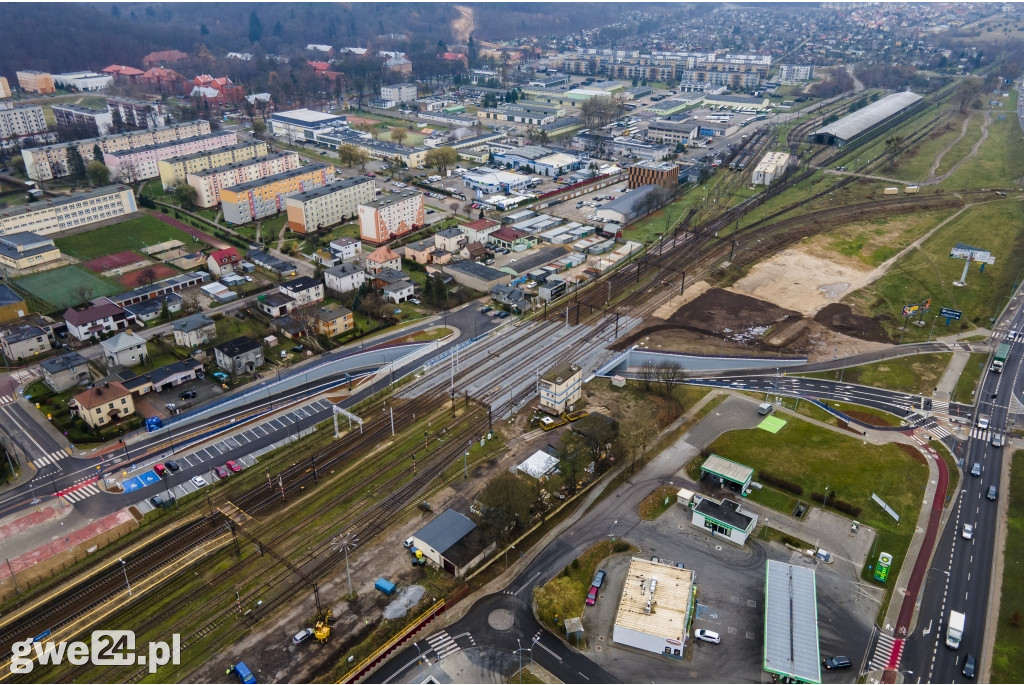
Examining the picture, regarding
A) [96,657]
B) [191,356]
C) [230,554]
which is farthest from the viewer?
[191,356]

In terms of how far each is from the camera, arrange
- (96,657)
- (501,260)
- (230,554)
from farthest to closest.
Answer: (501,260)
(230,554)
(96,657)

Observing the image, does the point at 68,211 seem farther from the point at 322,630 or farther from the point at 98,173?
the point at 322,630

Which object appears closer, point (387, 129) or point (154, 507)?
point (154, 507)

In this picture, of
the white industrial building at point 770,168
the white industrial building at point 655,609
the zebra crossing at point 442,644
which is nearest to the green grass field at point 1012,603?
the white industrial building at point 655,609

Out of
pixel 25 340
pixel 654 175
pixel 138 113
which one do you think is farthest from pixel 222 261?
pixel 138 113

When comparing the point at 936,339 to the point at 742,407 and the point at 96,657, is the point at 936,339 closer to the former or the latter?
the point at 742,407

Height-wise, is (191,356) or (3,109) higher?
(3,109)

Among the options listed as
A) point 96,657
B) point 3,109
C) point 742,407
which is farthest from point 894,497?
point 3,109

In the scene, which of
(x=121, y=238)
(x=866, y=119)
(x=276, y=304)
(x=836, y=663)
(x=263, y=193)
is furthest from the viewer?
(x=866, y=119)
